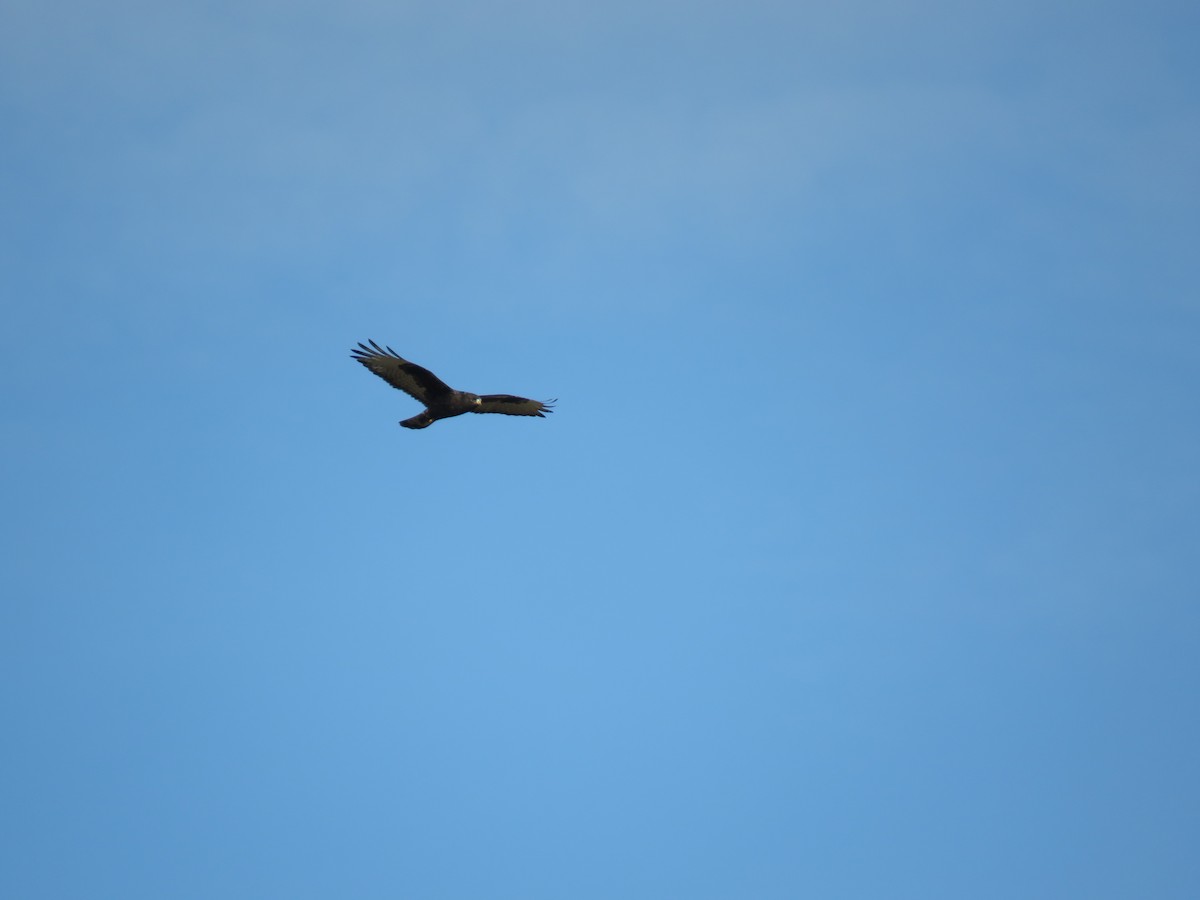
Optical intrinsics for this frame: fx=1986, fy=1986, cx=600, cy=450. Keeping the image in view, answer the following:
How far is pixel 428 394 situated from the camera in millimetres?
61750

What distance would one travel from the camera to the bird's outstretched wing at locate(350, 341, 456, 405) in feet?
200

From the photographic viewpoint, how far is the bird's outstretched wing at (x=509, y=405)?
208ft

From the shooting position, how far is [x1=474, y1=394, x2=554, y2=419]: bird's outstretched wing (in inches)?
2499

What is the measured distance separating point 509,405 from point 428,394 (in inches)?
127

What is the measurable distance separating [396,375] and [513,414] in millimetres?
4503

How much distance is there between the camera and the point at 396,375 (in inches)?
2411

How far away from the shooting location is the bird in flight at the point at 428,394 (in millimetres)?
60906

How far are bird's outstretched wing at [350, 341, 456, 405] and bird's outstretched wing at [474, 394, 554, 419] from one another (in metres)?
2.06

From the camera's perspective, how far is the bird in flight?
60906 mm

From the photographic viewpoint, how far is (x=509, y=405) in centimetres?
6388

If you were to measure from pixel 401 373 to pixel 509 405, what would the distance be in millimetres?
4284

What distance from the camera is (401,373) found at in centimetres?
6119

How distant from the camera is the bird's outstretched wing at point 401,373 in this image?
6088cm

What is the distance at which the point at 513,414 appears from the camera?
209 feet
